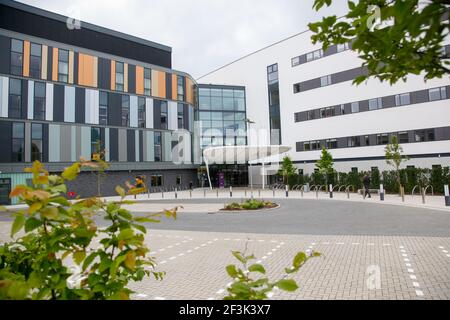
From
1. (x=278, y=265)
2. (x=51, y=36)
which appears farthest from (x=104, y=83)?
(x=278, y=265)

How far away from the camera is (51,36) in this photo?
126ft

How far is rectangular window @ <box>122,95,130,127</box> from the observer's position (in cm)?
3991

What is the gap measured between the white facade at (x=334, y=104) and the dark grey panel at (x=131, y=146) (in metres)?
19.2

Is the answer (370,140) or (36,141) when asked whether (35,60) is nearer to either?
(36,141)

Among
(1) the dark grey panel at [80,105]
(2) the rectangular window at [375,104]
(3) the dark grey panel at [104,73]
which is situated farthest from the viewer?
(3) the dark grey panel at [104,73]

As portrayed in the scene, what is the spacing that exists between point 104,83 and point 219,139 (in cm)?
1925

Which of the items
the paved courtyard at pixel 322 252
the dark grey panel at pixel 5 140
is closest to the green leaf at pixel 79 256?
the paved courtyard at pixel 322 252

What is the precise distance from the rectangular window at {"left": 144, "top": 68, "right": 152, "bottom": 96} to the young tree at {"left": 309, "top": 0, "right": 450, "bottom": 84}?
42279 mm

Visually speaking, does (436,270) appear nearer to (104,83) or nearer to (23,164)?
(23,164)

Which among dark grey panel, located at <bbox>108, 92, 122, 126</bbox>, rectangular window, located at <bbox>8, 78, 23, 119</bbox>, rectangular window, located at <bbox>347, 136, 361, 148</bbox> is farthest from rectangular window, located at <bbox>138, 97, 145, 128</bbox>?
rectangular window, located at <bbox>347, 136, 361, 148</bbox>

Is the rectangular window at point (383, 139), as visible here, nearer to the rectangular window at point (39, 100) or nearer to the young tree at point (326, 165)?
the young tree at point (326, 165)

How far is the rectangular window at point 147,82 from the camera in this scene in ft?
140

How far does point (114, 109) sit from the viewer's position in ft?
128

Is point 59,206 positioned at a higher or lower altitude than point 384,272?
higher
